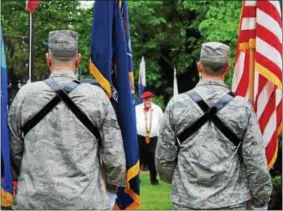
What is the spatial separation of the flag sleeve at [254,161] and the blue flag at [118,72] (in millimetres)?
1110

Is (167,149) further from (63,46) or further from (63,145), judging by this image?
(63,46)

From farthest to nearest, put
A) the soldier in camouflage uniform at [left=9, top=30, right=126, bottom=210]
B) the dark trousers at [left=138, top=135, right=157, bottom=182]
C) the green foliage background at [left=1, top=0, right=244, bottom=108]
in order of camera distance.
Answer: the green foliage background at [left=1, top=0, right=244, bottom=108] → the dark trousers at [left=138, top=135, right=157, bottom=182] → the soldier in camouflage uniform at [left=9, top=30, right=126, bottom=210]

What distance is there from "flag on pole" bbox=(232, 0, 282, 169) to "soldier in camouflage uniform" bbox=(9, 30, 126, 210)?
6.84 ft

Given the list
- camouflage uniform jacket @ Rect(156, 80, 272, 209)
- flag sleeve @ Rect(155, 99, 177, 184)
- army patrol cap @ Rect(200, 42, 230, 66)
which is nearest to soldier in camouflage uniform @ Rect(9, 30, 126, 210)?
flag sleeve @ Rect(155, 99, 177, 184)

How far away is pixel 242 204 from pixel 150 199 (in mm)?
7643

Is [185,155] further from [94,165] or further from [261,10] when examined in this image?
[261,10]

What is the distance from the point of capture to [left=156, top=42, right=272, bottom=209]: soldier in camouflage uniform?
15.0ft

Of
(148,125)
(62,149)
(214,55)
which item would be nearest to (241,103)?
(214,55)

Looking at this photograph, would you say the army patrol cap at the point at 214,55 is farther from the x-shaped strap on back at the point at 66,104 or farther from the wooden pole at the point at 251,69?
the wooden pole at the point at 251,69

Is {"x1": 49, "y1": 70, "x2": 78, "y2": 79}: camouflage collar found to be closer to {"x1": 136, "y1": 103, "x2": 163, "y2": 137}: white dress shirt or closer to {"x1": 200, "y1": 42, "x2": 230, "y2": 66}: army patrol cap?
{"x1": 200, "y1": 42, "x2": 230, "y2": 66}: army patrol cap

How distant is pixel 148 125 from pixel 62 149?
390 inches

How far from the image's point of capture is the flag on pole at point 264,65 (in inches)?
239

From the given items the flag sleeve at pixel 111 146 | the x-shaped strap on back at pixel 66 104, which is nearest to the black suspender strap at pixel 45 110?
the x-shaped strap on back at pixel 66 104

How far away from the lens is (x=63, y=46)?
4418 millimetres
